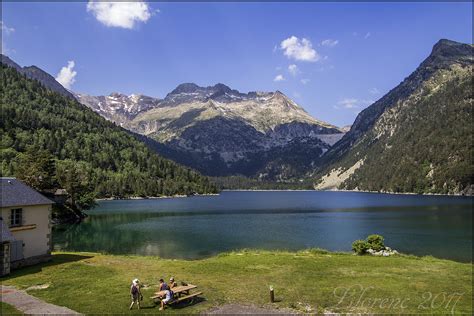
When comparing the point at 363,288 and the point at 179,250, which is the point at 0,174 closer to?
the point at 179,250

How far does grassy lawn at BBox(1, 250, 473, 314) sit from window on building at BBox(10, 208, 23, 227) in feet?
17.3

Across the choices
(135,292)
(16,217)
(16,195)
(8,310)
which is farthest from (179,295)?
(16,195)

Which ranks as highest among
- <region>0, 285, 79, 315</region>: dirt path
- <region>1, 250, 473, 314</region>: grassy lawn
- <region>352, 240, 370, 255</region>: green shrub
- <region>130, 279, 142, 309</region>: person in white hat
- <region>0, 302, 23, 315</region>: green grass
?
<region>130, 279, 142, 309</region>: person in white hat

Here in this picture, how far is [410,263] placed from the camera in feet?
146

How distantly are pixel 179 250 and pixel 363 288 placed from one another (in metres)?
44.7


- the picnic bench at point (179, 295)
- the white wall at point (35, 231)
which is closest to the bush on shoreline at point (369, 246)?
the picnic bench at point (179, 295)

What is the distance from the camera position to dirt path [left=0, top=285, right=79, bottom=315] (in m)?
26.0

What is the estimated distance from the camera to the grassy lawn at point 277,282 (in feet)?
91.9

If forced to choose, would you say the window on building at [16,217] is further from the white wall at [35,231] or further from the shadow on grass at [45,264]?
the shadow on grass at [45,264]

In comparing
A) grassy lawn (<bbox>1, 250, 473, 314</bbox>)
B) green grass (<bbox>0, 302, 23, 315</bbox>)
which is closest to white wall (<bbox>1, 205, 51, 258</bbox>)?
grassy lawn (<bbox>1, 250, 473, 314</bbox>)

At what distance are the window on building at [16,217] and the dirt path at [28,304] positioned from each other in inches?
487

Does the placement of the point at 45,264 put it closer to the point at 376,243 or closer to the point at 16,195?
the point at 16,195

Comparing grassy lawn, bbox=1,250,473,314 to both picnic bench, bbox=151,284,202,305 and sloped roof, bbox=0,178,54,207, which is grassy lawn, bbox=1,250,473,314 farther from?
sloped roof, bbox=0,178,54,207

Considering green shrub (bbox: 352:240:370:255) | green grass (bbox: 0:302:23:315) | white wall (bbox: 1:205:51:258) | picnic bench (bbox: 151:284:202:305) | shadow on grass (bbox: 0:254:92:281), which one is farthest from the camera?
green shrub (bbox: 352:240:370:255)
